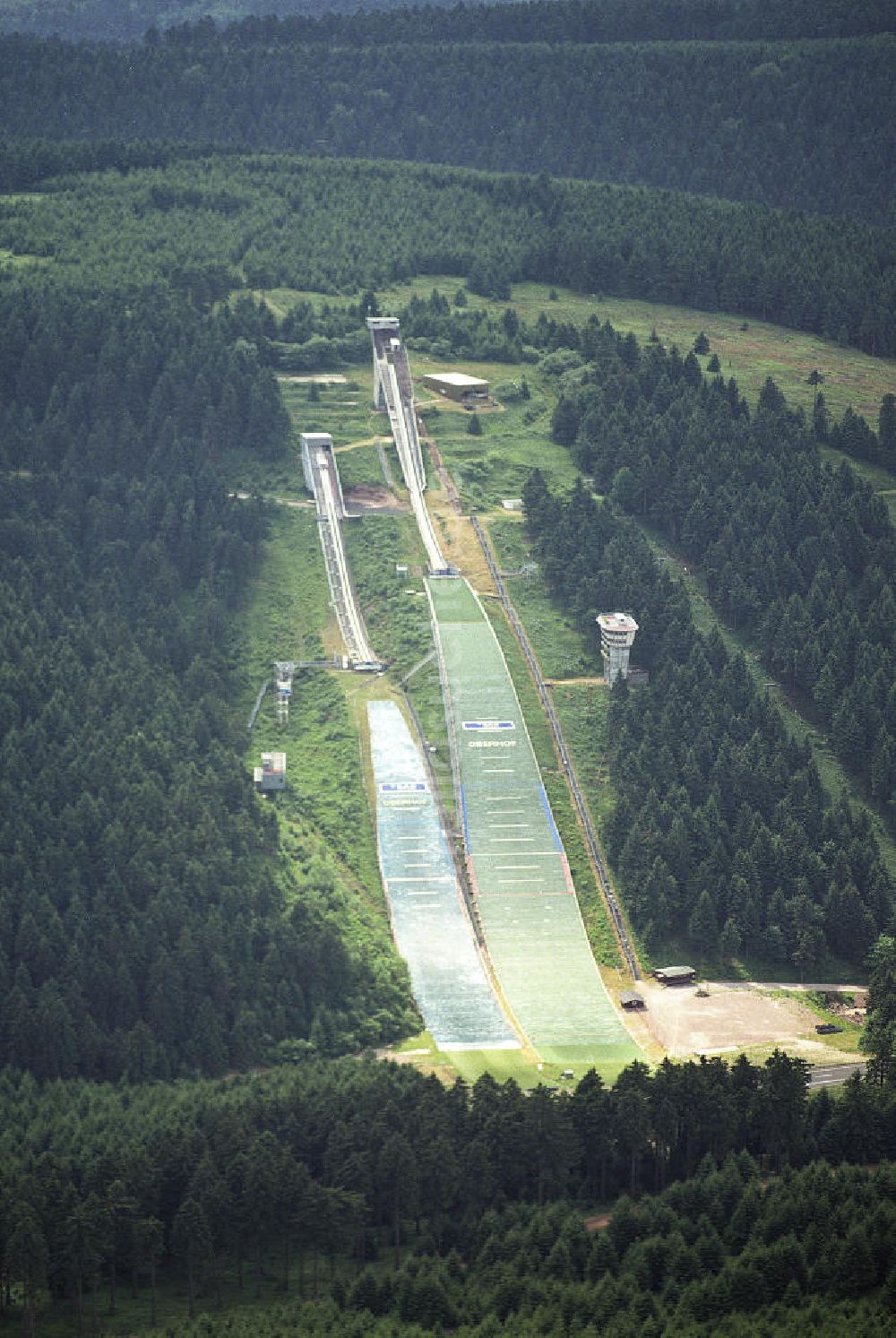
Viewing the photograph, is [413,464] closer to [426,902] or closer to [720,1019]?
[426,902]

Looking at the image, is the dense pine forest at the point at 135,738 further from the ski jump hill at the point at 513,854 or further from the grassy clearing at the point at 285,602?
the ski jump hill at the point at 513,854

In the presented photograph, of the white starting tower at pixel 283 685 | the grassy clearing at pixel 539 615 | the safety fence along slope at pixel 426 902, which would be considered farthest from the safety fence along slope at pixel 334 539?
the grassy clearing at pixel 539 615

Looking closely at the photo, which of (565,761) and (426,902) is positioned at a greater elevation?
(565,761)

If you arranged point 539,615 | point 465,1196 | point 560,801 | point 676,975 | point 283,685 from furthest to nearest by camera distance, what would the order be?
point 539,615 < point 283,685 < point 560,801 < point 676,975 < point 465,1196

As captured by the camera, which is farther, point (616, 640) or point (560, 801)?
point (616, 640)

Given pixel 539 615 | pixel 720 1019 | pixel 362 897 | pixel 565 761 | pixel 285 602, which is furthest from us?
pixel 285 602

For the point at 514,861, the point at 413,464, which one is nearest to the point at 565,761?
the point at 514,861

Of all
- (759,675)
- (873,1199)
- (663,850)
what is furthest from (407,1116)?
(759,675)
